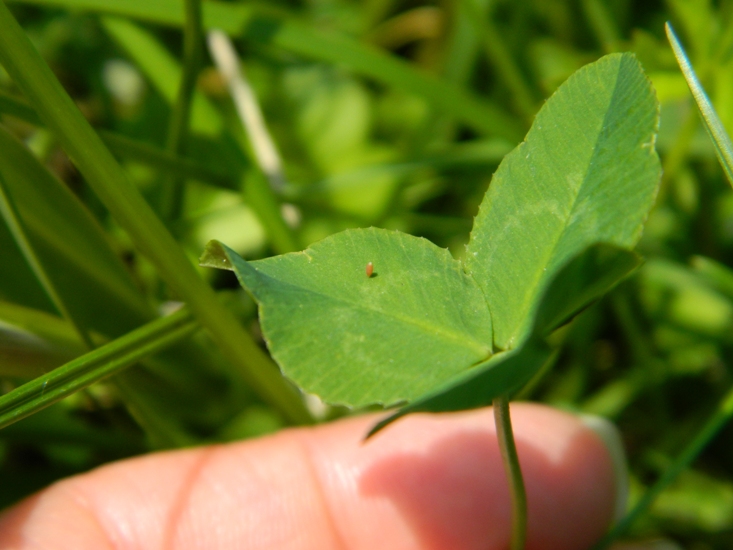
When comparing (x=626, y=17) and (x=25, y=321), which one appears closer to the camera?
(x=25, y=321)

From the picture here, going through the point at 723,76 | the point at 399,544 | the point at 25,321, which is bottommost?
the point at 399,544

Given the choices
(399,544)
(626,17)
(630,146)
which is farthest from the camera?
(626,17)

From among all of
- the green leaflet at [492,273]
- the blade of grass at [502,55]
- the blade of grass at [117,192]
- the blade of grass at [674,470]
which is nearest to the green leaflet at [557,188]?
the green leaflet at [492,273]

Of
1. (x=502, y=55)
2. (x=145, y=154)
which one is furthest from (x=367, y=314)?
(x=502, y=55)

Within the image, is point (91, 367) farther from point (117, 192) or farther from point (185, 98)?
point (185, 98)

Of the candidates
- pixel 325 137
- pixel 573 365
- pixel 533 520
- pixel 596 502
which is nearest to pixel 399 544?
pixel 533 520

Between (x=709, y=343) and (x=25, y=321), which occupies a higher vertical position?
(x=25, y=321)

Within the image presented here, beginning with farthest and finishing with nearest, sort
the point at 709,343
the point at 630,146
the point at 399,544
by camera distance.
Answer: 1. the point at 709,343
2. the point at 399,544
3. the point at 630,146

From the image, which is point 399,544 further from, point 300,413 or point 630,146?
point 630,146

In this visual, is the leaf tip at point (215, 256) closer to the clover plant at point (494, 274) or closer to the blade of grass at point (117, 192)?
the clover plant at point (494, 274)
